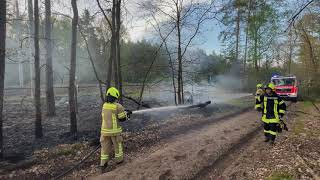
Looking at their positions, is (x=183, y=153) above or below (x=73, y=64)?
below

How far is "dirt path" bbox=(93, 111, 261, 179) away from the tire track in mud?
92 mm

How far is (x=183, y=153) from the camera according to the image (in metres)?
8.09

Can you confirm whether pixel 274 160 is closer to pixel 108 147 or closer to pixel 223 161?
pixel 223 161

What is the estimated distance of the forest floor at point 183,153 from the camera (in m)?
6.63

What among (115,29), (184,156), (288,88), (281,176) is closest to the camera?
(281,176)

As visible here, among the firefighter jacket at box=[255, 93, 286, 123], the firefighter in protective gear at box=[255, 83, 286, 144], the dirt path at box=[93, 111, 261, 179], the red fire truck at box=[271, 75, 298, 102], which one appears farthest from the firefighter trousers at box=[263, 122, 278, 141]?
the red fire truck at box=[271, 75, 298, 102]

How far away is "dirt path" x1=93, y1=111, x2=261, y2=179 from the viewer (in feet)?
21.7

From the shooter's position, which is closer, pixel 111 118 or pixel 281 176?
pixel 281 176

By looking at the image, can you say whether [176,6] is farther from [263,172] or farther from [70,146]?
[263,172]

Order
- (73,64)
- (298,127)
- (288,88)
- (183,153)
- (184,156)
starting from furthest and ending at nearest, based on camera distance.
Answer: (288,88) → (298,127) → (73,64) → (183,153) → (184,156)

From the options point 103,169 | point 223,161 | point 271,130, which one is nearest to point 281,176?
point 223,161

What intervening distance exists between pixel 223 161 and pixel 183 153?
1189 mm

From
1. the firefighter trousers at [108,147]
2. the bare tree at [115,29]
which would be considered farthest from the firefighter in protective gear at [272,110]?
the bare tree at [115,29]

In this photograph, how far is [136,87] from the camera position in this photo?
2948 centimetres
